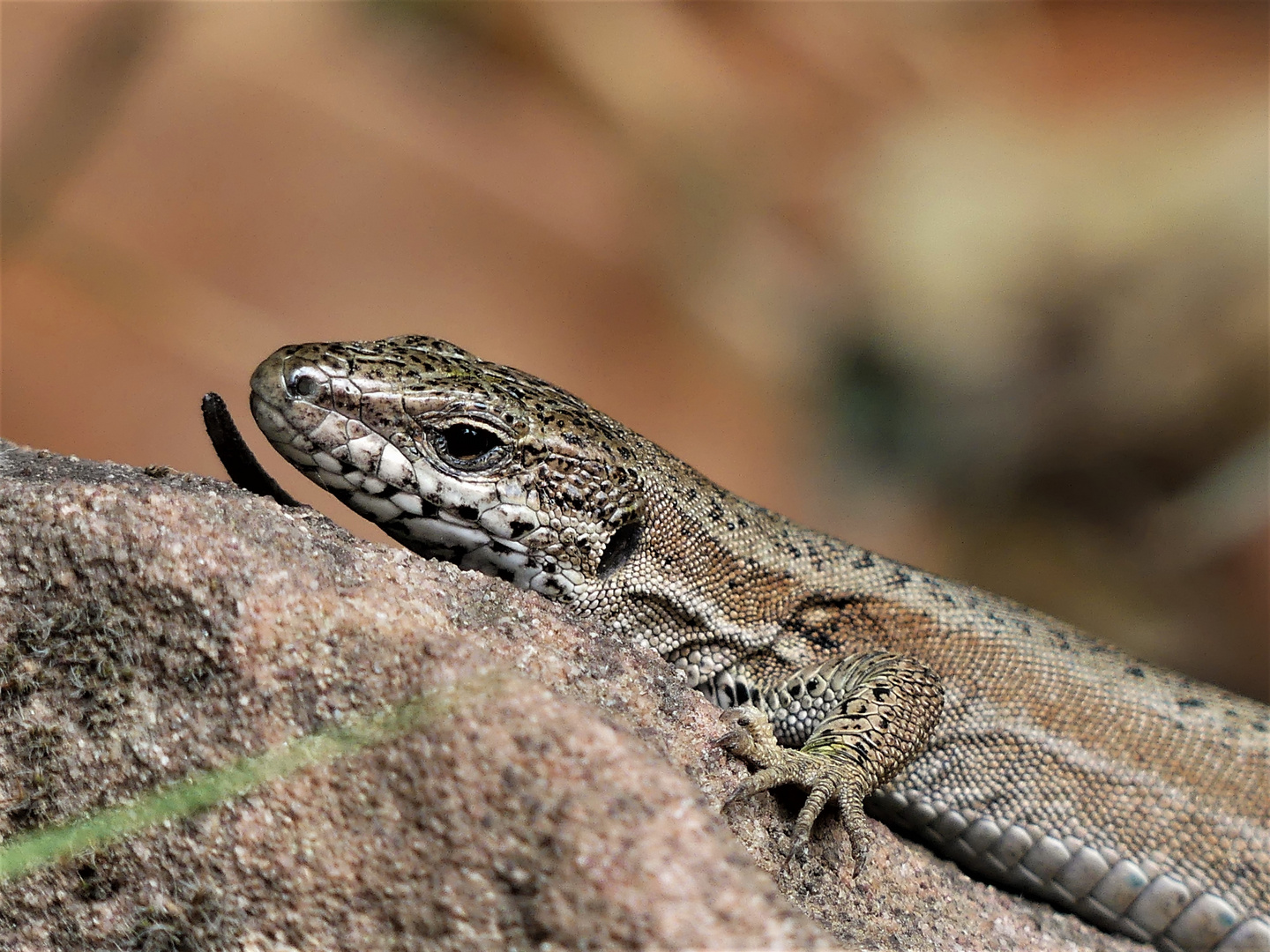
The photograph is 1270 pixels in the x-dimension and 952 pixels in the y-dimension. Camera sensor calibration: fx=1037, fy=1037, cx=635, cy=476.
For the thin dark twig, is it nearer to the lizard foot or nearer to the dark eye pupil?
the dark eye pupil

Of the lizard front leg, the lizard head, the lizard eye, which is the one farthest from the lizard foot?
the lizard eye

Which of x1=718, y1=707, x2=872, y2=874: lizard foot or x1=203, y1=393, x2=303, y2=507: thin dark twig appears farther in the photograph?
x1=203, y1=393, x2=303, y2=507: thin dark twig

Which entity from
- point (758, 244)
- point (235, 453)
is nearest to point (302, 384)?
point (235, 453)

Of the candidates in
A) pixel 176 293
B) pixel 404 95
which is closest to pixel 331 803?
pixel 176 293

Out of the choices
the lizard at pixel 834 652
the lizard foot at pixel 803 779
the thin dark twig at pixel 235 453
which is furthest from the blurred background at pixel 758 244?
the lizard foot at pixel 803 779

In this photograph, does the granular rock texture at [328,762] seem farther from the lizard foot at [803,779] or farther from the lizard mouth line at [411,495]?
the lizard mouth line at [411,495]

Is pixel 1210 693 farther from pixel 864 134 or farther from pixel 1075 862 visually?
pixel 864 134
